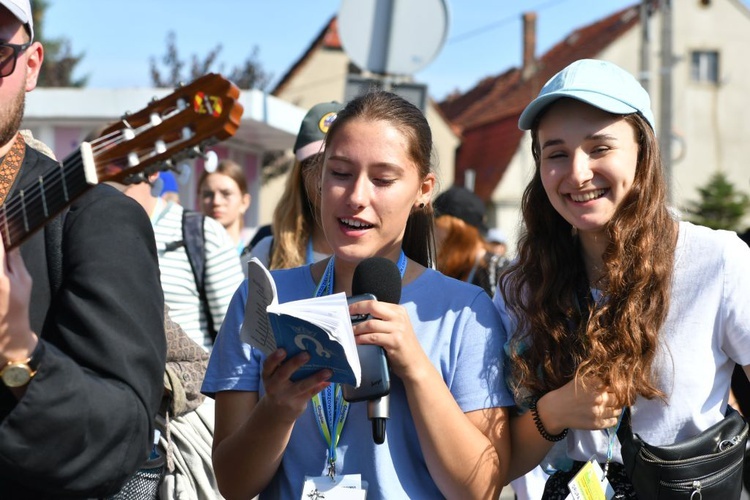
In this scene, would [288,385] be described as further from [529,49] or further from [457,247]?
[529,49]

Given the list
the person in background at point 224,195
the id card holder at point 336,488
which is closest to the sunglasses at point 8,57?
the id card holder at point 336,488

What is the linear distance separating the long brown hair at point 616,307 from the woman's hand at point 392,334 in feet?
1.39

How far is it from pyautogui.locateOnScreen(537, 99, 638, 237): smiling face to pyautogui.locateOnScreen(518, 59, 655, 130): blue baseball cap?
47 mm

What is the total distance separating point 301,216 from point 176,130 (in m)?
2.93

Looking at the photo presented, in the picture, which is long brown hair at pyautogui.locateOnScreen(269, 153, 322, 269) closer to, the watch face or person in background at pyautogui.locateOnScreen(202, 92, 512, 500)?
person in background at pyautogui.locateOnScreen(202, 92, 512, 500)

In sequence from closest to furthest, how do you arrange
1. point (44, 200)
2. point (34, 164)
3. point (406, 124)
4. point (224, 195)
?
1. point (44, 200)
2. point (34, 164)
3. point (406, 124)
4. point (224, 195)

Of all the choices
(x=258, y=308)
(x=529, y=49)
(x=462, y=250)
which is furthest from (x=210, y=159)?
(x=529, y=49)

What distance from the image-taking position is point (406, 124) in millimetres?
3207

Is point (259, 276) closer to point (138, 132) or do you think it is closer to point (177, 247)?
point (138, 132)

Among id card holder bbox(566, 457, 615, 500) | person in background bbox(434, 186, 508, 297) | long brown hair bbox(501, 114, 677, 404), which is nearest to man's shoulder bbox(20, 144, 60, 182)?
long brown hair bbox(501, 114, 677, 404)

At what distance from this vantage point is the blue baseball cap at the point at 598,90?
3070mm

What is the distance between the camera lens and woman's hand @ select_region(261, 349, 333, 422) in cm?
262

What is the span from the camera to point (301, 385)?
2674 millimetres

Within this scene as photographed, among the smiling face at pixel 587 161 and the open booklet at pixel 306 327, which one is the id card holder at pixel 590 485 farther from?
the open booklet at pixel 306 327
